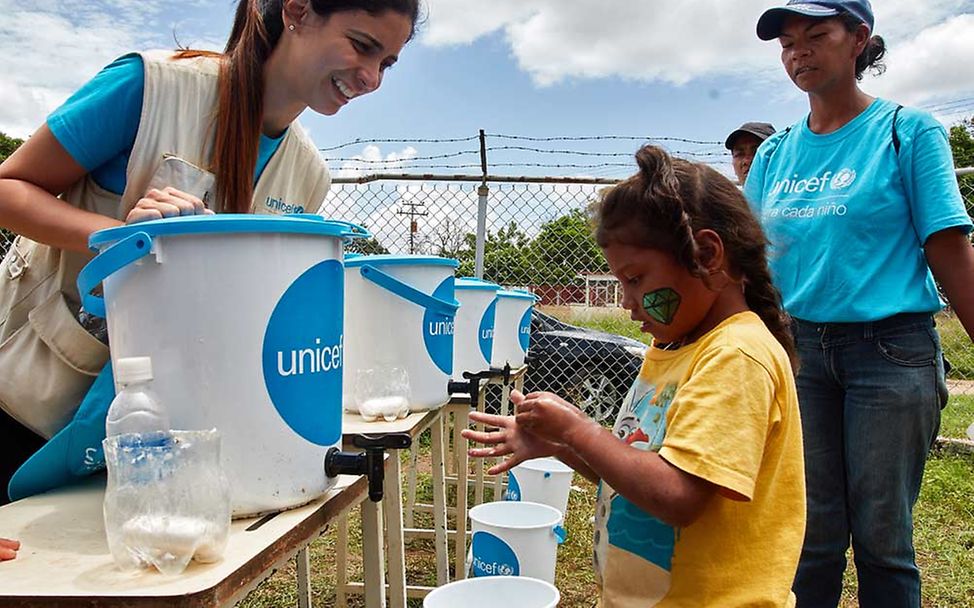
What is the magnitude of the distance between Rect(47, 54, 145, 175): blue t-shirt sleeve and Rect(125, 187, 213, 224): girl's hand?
208mm

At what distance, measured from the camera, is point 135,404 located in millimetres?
880

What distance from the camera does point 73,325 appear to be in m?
1.15

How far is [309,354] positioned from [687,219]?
2.09ft

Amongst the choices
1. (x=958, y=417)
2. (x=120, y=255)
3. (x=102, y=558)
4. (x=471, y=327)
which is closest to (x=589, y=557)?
(x=471, y=327)

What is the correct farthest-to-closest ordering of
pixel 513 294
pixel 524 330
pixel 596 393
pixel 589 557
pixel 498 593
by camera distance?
pixel 596 393
pixel 524 330
pixel 513 294
pixel 589 557
pixel 498 593

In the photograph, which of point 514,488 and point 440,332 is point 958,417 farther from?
point 440,332

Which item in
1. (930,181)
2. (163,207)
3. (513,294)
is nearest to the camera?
(163,207)

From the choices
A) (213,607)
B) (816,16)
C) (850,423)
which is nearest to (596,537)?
(213,607)

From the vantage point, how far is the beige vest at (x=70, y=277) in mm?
1150

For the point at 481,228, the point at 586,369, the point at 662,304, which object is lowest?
the point at 586,369

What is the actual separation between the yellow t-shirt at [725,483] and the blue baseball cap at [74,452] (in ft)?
2.74

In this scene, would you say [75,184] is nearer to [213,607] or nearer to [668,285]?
[213,607]

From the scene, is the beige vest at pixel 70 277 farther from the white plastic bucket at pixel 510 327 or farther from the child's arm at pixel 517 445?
the white plastic bucket at pixel 510 327

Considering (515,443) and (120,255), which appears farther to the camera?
(515,443)
